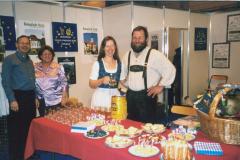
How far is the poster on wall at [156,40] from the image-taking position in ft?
15.2

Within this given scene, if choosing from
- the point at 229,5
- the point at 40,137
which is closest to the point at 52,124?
the point at 40,137

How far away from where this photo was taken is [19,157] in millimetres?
3094

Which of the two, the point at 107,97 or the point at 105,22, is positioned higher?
the point at 105,22

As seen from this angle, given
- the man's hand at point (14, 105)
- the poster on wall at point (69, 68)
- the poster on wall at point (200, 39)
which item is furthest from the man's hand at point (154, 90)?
the poster on wall at point (200, 39)

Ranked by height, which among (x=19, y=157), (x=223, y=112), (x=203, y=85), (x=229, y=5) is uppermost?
(x=229, y=5)

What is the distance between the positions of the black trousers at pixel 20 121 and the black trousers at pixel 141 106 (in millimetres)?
1320

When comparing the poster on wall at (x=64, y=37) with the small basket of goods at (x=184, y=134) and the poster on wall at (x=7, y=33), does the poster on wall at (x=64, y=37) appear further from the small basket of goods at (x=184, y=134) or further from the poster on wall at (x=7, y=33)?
the small basket of goods at (x=184, y=134)

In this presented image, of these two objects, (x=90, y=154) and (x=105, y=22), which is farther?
(x=105, y=22)

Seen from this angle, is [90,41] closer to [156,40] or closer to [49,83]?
[156,40]

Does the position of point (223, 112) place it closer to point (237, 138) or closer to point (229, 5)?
point (237, 138)

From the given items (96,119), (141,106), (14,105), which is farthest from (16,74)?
(141,106)

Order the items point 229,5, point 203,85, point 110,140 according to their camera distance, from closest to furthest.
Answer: point 110,140, point 229,5, point 203,85

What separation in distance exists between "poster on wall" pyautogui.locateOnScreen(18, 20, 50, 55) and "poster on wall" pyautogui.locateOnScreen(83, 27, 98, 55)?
2.38 ft

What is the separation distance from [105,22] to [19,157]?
2.80 m
